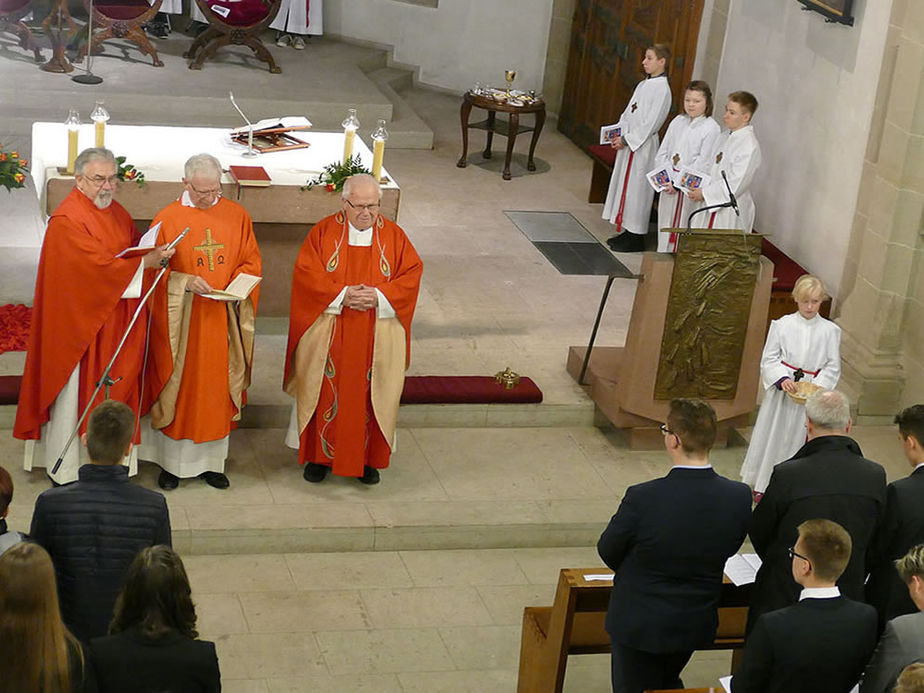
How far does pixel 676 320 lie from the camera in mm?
7508

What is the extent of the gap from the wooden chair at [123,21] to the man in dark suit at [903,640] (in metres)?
10.4

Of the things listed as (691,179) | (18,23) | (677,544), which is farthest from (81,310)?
(18,23)

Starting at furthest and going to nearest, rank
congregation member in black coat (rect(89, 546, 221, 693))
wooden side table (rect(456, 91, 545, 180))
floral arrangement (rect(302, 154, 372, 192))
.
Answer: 1. wooden side table (rect(456, 91, 545, 180))
2. floral arrangement (rect(302, 154, 372, 192))
3. congregation member in black coat (rect(89, 546, 221, 693))

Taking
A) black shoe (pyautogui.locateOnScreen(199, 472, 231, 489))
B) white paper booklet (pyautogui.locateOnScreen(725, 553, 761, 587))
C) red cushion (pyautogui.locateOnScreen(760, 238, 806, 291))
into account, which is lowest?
black shoe (pyautogui.locateOnScreen(199, 472, 231, 489))

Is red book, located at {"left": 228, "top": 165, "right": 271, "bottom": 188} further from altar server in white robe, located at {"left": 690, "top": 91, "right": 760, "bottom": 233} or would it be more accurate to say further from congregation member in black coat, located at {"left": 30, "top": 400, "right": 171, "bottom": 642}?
congregation member in black coat, located at {"left": 30, "top": 400, "right": 171, "bottom": 642}

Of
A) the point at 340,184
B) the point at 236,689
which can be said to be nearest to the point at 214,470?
the point at 236,689

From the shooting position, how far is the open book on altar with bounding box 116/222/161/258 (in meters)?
6.40

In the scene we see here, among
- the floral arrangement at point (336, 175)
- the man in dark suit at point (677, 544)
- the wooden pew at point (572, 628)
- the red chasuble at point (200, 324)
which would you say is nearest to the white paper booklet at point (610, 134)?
the floral arrangement at point (336, 175)

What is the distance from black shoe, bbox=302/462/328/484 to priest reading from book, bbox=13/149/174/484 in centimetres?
92

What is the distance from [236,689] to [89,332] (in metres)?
1.80

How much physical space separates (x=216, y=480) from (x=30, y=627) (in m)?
3.41

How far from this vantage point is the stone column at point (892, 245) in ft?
27.2

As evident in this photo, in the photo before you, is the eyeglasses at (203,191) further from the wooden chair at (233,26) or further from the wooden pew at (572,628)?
the wooden chair at (233,26)

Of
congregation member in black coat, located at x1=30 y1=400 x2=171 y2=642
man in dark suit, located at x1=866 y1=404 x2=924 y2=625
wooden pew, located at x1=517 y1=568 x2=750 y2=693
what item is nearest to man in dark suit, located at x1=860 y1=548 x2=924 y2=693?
man in dark suit, located at x1=866 y1=404 x2=924 y2=625
